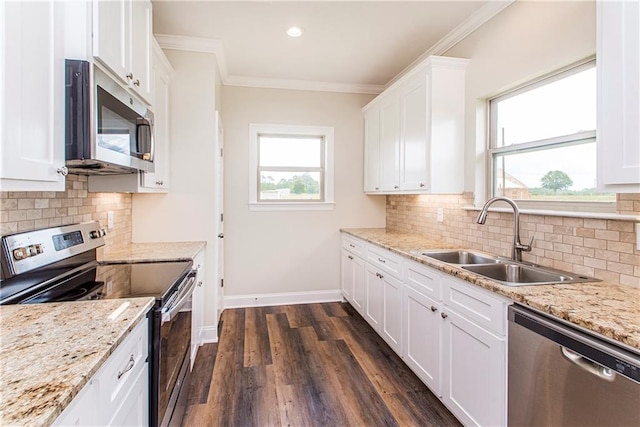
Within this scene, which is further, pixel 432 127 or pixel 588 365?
pixel 432 127

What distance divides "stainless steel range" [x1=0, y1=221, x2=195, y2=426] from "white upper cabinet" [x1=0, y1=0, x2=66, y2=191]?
1.58 feet

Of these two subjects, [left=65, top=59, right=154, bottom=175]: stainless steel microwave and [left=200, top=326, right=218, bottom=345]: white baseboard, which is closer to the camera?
[left=65, top=59, right=154, bottom=175]: stainless steel microwave

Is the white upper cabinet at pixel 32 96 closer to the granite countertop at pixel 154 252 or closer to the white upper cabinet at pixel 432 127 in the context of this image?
the granite countertop at pixel 154 252

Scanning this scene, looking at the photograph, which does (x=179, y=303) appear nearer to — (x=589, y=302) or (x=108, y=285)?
Answer: (x=108, y=285)

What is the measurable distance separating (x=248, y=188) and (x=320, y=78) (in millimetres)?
1504

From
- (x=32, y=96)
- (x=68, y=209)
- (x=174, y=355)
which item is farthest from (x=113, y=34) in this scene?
(x=174, y=355)

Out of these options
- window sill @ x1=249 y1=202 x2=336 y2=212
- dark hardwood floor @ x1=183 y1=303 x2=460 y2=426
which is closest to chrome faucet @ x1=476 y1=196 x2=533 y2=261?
dark hardwood floor @ x1=183 y1=303 x2=460 y2=426

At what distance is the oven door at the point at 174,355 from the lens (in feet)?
4.71

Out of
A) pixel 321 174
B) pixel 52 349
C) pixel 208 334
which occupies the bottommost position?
pixel 208 334

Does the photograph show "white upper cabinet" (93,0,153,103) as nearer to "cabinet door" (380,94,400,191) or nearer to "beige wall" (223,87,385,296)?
"beige wall" (223,87,385,296)

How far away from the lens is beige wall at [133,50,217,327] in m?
2.88

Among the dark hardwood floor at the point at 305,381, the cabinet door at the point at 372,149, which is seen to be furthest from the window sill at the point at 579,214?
the cabinet door at the point at 372,149

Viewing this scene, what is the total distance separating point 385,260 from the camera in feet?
9.16

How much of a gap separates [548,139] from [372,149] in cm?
193
